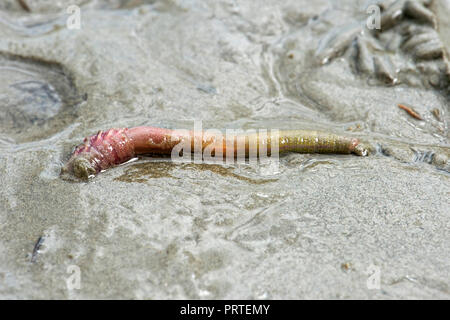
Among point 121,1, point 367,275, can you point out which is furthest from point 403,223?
point 121,1

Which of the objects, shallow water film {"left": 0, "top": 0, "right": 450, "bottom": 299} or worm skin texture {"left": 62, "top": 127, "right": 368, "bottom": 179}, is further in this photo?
worm skin texture {"left": 62, "top": 127, "right": 368, "bottom": 179}

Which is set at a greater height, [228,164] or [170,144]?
[170,144]

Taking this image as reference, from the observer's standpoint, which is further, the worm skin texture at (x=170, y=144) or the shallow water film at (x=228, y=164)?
the worm skin texture at (x=170, y=144)

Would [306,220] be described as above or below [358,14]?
below
